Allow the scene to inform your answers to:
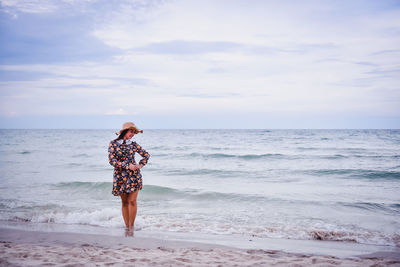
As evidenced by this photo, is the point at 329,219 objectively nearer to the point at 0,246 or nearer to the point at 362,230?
the point at 362,230

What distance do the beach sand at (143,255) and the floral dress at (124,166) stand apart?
940 millimetres

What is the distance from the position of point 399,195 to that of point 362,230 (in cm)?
433

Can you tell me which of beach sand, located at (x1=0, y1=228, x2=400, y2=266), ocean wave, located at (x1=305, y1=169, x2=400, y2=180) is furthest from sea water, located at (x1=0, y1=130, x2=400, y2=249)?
beach sand, located at (x1=0, y1=228, x2=400, y2=266)

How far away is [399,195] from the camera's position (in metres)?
9.25

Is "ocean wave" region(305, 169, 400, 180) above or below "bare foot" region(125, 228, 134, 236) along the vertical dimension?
above

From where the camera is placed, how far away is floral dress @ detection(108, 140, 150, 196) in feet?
16.3

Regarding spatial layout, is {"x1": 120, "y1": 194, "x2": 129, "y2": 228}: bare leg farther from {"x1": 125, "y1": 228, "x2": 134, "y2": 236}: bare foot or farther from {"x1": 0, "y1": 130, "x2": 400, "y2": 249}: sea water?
{"x1": 0, "y1": 130, "x2": 400, "y2": 249}: sea water

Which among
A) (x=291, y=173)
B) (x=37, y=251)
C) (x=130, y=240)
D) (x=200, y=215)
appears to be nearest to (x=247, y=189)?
(x=200, y=215)

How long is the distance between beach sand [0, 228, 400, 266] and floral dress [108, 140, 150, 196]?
0.94m

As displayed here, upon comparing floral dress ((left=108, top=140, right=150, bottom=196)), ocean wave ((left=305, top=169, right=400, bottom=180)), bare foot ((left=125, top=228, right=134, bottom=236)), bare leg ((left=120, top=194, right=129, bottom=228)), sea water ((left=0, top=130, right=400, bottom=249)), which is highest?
floral dress ((left=108, top=140, right=150, bottom=196))

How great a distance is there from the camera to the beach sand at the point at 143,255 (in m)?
3.76

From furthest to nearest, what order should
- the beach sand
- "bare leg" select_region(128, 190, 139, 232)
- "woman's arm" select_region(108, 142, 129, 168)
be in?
"bare leg" select_region(128, 190, 139, 232) → "woman's arm" select_region(108, 142, 129, 168) → the beach sand

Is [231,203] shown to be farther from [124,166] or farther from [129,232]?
[124,166]

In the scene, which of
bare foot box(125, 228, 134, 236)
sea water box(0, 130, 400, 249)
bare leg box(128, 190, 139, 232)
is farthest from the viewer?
sea water box(0, 130, 400, 249)
